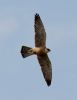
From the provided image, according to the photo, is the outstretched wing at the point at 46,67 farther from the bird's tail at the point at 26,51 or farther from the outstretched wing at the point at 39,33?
the bird's tail at the point at 26,51

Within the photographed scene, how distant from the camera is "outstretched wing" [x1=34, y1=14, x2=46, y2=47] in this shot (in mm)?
12633

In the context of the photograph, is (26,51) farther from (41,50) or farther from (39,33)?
(39,33)

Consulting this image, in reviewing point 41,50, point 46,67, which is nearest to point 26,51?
point 41,50

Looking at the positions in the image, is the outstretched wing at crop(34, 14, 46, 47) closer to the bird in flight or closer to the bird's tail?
the bird in flight

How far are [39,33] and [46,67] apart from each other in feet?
5.12

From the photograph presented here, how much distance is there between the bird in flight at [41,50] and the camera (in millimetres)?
12258

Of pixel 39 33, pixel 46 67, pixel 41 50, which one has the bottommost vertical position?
pixel 46 67

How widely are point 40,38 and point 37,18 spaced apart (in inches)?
35.1

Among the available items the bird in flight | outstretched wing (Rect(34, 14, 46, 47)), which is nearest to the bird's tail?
the bird in flight

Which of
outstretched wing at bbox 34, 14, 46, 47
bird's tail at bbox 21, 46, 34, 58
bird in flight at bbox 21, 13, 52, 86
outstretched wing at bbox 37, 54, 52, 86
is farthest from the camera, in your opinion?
outstretched wing at bbox 37, 54, 52, 86

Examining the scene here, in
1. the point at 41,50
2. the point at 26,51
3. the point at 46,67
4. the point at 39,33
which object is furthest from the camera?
the point at 46,67

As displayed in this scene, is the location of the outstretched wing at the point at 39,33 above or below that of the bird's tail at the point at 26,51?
above

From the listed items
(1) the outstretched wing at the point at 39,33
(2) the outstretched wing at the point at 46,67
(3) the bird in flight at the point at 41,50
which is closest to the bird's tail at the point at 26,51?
(3) the bird in flight at the point at 41,50

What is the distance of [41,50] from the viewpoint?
41.2 ft
